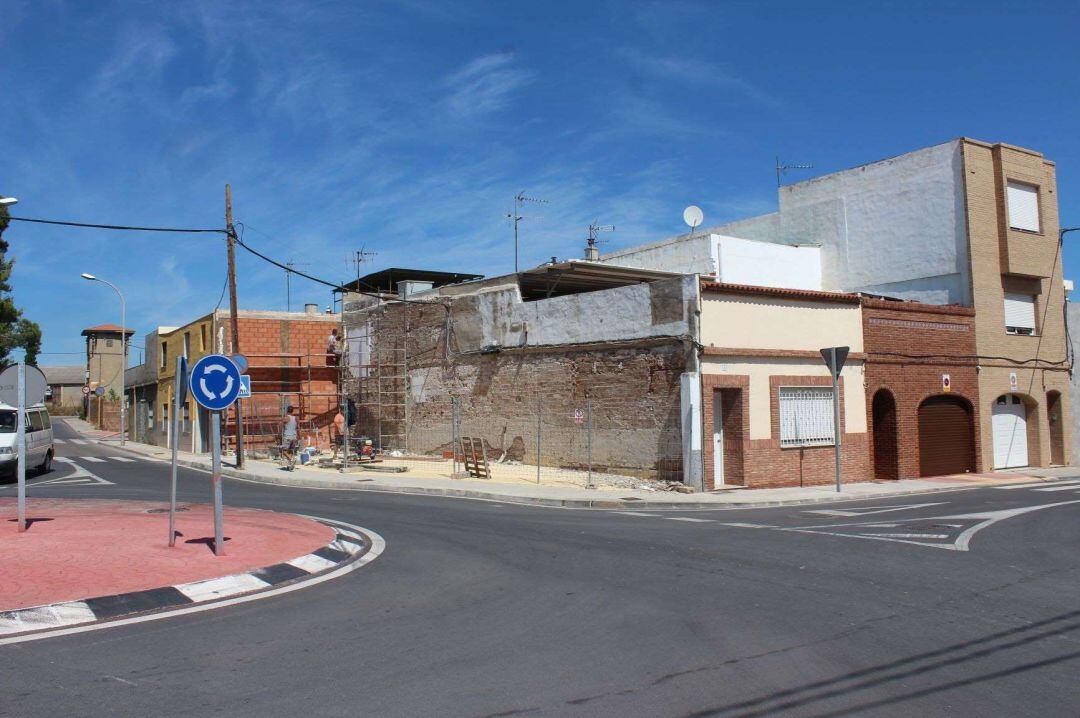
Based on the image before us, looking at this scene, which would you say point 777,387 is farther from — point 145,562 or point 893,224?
point 145,562

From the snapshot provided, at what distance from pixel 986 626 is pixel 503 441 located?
18.6 m

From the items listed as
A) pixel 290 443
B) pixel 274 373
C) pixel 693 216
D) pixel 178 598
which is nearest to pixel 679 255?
pixel 693 216

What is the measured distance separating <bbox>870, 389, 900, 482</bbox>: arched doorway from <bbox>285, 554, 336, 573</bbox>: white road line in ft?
57.6

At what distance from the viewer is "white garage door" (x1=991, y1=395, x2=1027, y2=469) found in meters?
27.3

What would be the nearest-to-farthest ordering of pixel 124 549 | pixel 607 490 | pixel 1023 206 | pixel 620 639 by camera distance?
pixel 620 639 → pixel 124 549 → pixel 607 490 → pixel 1023 206

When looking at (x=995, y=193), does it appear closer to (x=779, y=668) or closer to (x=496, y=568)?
(x=496, y=568)

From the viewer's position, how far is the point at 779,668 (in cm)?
599

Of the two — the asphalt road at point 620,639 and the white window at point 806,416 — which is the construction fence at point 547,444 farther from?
the asphalt road at point 620,639

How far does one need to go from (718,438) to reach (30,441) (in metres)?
17.9

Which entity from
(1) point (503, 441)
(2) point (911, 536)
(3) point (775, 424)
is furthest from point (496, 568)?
(1) point (503, 441)

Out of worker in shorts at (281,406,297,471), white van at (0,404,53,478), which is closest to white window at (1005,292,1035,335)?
worker in shorts at (281,406,297,471)

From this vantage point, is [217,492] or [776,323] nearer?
[217,492]

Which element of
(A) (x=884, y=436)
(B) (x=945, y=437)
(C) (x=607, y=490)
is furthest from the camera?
(B) (x=945, y=437)

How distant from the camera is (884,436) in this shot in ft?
78.5
